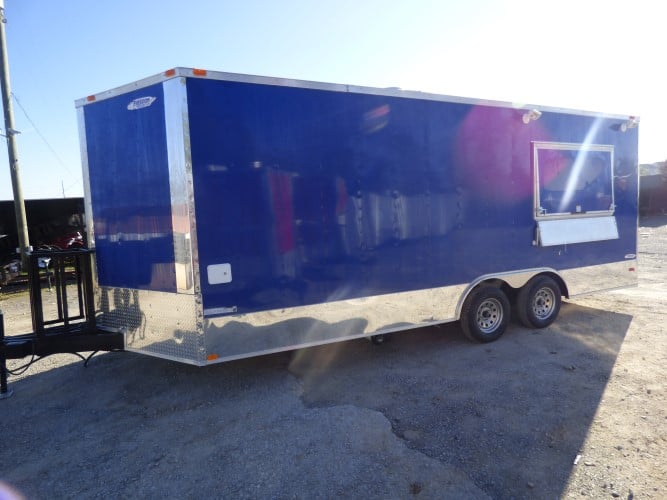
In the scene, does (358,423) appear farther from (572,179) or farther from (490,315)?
(572,179)

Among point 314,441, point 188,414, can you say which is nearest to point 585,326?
point 314,441

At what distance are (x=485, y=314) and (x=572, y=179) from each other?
2.25 m

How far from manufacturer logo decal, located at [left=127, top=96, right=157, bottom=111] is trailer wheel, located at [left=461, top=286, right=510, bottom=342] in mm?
4019

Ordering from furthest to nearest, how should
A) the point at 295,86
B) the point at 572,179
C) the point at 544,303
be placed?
the point at 544,303 < the point at 572,179 < the point at 295,86

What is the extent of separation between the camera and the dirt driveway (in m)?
2.93

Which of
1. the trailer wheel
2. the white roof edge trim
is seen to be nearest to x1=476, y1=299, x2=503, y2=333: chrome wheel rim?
the trailer wheel

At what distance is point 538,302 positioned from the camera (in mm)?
6047

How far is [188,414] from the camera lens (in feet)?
12.9

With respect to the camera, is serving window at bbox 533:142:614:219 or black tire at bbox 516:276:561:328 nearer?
serving window at bbox 533:142:614:219

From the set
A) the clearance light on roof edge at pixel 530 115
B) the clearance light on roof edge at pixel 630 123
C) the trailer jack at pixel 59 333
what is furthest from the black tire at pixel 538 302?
the trailer jack at pixel 59 333

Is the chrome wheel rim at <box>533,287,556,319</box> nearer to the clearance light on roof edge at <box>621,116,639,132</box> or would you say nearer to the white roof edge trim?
the white roof edge trim

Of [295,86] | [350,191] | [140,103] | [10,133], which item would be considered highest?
[10,133]

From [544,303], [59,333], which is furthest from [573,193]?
[59,333]

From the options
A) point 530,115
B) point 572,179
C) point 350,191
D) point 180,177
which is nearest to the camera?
point 180,177
